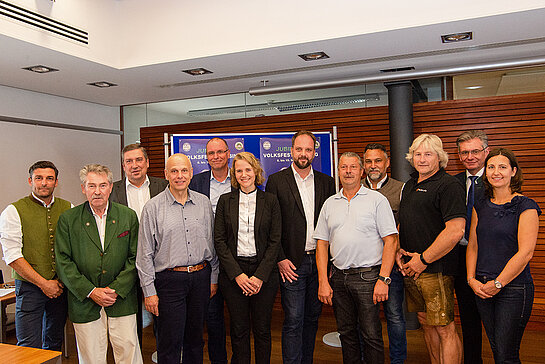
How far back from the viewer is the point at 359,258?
3.13 meters

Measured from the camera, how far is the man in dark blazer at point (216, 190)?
3.62m

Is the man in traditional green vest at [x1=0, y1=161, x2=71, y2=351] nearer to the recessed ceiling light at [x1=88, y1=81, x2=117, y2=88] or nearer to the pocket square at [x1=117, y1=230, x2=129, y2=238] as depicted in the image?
the pocket square at [x1=117, y1=230, x2=129, y2=238]

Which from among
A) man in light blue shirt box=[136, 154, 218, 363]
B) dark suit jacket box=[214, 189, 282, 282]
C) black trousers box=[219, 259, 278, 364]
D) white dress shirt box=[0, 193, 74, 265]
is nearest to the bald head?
man in light blue shirt box=[136, 154, 218, 363]

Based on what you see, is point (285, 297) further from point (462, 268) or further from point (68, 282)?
point (68, 282)

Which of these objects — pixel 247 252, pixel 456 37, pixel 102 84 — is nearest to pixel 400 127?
pixel 456 37

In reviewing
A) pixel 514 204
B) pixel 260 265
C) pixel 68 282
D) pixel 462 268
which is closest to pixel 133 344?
pixel 68 282

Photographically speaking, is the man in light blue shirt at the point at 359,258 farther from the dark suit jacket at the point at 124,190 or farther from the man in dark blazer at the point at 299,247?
the dark suit jacket at the point at 124,190

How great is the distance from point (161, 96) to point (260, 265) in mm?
3630

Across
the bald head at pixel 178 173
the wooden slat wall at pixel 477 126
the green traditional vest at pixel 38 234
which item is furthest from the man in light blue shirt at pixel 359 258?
the wooden slat wall at pixel 477 126

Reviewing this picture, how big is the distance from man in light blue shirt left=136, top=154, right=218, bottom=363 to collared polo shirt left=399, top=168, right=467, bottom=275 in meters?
1.42

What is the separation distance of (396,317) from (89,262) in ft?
7.43

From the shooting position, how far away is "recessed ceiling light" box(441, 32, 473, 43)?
388 centimetres

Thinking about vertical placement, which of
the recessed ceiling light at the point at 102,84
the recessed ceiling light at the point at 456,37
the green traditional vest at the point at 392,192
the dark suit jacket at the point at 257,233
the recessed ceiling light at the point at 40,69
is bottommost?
the dark suit jacket at the point at 257,233

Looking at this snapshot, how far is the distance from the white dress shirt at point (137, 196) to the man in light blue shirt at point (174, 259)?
56cm
